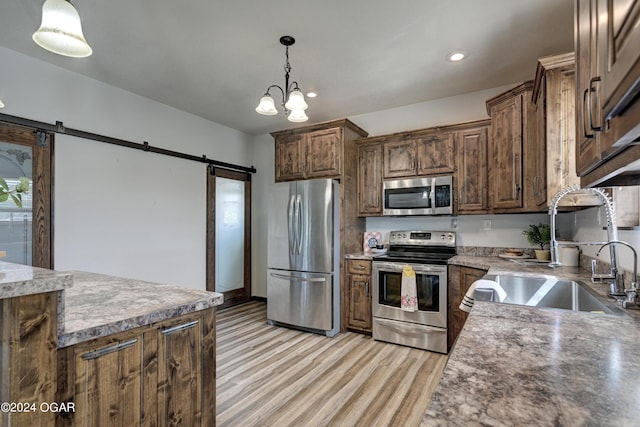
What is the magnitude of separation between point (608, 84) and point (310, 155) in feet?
10.9

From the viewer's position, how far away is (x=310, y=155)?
12.6 ft

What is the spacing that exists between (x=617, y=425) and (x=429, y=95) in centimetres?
358

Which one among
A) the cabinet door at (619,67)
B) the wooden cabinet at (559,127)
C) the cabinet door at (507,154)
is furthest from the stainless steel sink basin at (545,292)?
the cabinet door at (619,67)

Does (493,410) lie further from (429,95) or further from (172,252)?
(172,252)

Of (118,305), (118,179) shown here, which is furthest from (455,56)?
(118,179)

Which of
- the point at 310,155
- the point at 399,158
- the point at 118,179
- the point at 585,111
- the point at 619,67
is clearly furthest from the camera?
the point at 310,155

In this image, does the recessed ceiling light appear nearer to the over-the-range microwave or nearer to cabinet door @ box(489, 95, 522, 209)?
cabinet door @ box(489, 95, 522, 209)

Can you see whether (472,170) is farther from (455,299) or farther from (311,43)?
(311,43)

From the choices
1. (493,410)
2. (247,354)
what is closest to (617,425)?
(493,410)

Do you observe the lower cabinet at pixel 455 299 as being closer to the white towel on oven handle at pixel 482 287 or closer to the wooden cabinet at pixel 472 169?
the wooden cabinet at pixel 472 169

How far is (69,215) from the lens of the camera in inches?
114

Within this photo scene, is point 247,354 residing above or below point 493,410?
below

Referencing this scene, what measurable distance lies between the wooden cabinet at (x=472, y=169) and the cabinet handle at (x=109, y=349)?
3134 mm

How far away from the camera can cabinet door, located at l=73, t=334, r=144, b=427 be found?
3.44 feet
